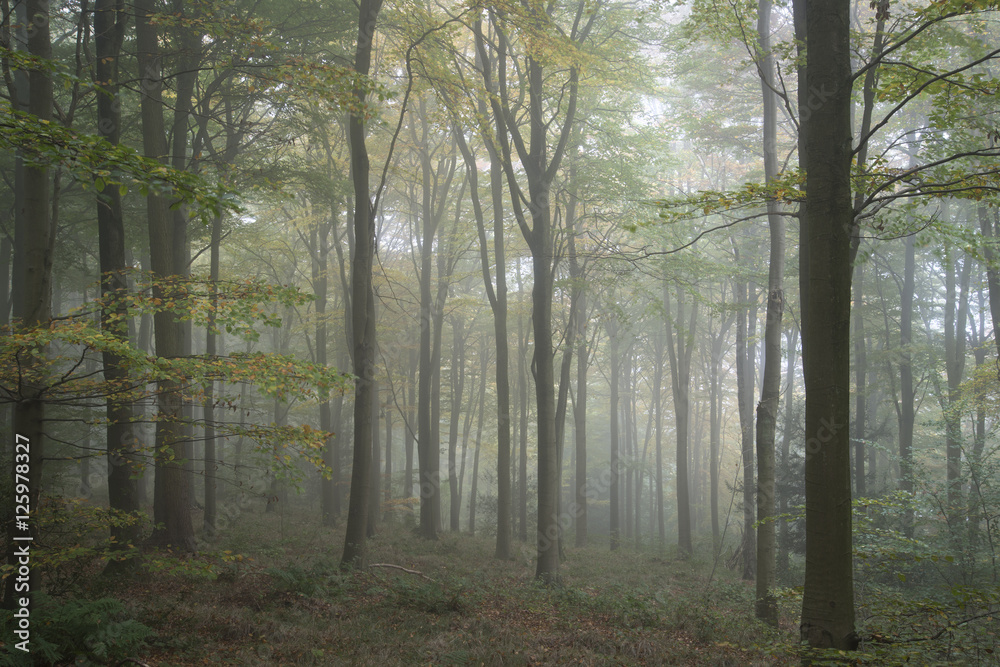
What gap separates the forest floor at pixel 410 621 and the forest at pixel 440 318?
6cm

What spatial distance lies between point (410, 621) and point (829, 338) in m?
6.04

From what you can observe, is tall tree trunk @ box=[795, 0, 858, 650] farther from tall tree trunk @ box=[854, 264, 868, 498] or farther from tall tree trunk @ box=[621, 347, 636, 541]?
tall tree trunk @ box=[621, 347, 636, 541]

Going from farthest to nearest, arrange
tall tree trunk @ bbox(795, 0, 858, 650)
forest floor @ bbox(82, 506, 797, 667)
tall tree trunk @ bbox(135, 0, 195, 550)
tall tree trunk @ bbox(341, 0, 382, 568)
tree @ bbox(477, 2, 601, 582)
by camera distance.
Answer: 1. tree @ bbox(477, 2, 601, 582)
2. tall tree trunk @ bbox(341, 0, 382, 568)
3. tall tree trunk @ bbox(135, 0, 195, 550)
4. forest floor @ bbox(82, 506, 797, 667)
5. tall tree trunk @ bbox(795, 0, 858, 650)

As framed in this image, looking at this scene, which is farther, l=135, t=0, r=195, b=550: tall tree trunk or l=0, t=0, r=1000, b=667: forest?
l=135, t=0, r=195, b=550: tall tree trunk

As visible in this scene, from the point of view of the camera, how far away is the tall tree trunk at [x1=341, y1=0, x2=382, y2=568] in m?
9.05

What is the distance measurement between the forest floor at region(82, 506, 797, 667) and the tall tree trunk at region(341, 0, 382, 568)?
67cm

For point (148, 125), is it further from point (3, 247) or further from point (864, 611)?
point (864, 611)

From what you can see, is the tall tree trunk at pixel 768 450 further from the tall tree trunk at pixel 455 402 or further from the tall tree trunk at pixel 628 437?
the tall tree trunk at pixel 628 437

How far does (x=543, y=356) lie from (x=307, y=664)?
6.64 m

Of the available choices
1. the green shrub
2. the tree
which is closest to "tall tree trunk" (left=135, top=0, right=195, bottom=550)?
the green shrub

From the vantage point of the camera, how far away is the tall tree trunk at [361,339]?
356 inches

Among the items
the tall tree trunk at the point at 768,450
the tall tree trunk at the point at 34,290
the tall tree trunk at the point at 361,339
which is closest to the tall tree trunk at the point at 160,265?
the tall tree trunk at the point at 34,290

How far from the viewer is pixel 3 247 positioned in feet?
49.7

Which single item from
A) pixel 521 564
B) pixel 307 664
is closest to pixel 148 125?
pixel 307 664
